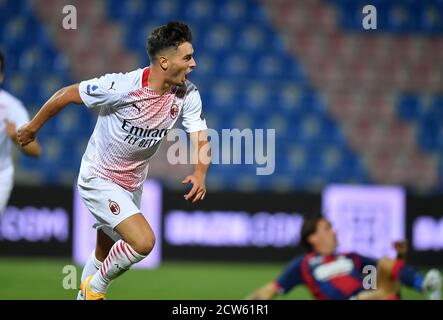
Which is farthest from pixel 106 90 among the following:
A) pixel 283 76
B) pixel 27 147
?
pixel 283 76

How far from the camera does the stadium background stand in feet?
36.9

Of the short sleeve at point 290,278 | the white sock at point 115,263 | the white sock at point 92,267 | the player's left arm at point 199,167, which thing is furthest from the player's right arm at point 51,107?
the short sleeve at point 290,278

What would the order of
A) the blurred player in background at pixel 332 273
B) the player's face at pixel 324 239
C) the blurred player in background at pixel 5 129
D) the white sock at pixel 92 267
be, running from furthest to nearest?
the blurred player in background at pixel 5 129 < the player's face at pixel 324 239 < the blurred player in background at pixel 332 273 < the white sock at pixel 92 267

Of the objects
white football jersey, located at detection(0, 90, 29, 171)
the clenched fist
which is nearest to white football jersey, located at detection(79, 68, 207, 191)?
the clenched fist

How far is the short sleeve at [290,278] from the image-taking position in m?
5.82

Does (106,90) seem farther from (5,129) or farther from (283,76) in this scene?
(283,76)

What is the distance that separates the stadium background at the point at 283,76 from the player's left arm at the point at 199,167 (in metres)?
5.54

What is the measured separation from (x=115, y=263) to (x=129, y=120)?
2.63 feet

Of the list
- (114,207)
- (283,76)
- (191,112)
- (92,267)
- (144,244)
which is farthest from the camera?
(283,76)

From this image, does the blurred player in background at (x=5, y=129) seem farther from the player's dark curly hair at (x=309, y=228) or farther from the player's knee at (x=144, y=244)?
the player's dark curly hair at (x=309, y=228)

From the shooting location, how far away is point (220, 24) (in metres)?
12.1

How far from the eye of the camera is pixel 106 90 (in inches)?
192

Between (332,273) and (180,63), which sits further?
(332,273)
